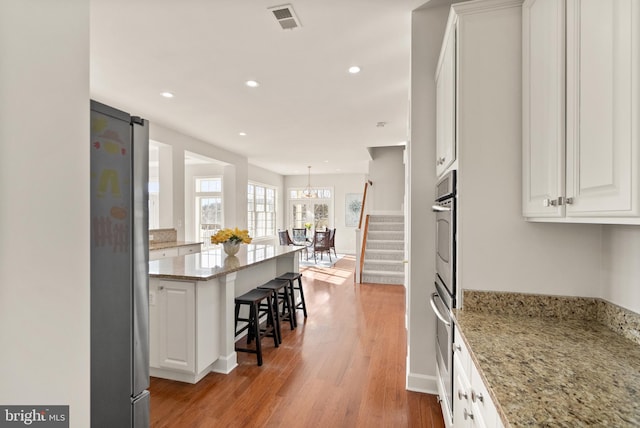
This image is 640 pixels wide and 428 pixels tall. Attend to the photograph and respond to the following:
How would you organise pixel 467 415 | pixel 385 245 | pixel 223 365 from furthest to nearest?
pixel 385 245, pixel 223 365, pixel 467 415

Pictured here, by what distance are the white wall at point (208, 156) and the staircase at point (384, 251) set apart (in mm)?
3098

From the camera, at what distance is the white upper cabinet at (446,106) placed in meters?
1.70

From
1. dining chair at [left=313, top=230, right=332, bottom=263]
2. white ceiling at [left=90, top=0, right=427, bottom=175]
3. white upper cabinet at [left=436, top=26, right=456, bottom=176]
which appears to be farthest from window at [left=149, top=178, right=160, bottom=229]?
white upper cabinet at [left=436, top=26, right=456, bottom=176]

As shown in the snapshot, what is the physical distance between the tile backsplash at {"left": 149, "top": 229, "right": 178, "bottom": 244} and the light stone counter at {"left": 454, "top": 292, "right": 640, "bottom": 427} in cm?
467

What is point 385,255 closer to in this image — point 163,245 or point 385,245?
point 385,245

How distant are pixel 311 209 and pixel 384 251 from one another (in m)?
5.23

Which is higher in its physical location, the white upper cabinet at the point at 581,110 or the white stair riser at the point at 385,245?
the white upper cabinet at the point at 581,110

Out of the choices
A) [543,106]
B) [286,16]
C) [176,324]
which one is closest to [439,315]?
[543,106]

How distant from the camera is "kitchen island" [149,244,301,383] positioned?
238 cm

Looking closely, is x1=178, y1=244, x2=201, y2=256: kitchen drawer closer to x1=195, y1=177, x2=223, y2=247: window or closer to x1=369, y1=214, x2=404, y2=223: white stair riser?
x1=195, y1=177, x2=223, y2=247: window

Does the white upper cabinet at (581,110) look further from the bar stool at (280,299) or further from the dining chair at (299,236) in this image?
the dining chair at (299,236)

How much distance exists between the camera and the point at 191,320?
2.38 m
